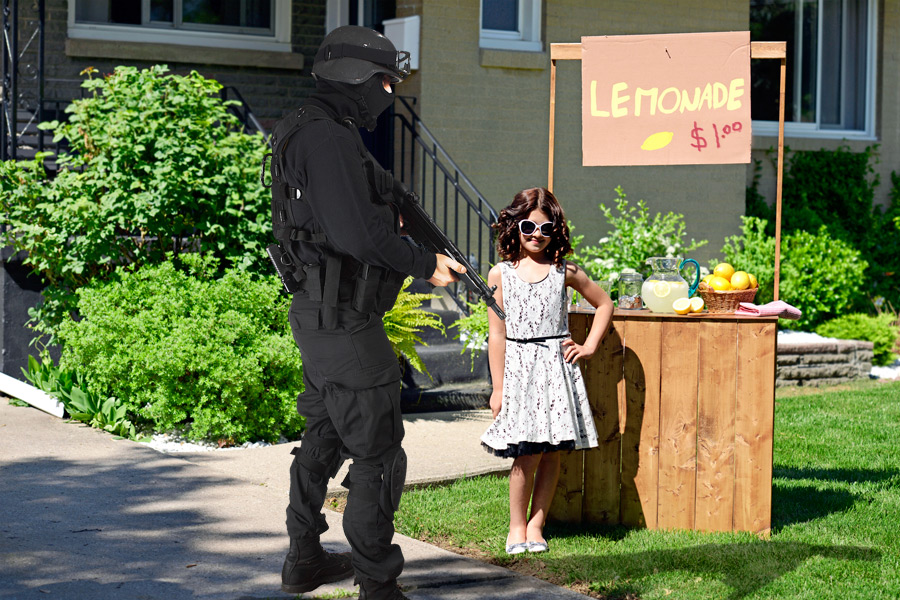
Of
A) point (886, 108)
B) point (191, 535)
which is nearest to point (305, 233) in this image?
point (191, 535)

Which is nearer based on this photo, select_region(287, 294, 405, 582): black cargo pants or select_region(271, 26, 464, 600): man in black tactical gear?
select_region(271, 26, 464, 600): man in black tactical gear

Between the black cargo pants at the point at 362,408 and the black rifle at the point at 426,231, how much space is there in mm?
348

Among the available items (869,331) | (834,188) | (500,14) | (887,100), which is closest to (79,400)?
(500,14)

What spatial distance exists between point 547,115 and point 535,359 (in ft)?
19.2

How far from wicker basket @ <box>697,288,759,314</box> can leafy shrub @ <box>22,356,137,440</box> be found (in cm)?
354

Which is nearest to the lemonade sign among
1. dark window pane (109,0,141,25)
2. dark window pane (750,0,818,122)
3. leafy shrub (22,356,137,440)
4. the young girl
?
the young girl

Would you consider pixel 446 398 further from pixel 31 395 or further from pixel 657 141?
pixel 657 141

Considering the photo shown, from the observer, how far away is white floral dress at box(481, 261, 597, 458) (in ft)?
15.2

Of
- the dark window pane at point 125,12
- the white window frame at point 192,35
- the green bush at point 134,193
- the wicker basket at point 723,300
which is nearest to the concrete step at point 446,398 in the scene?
the green bush at point 134,193

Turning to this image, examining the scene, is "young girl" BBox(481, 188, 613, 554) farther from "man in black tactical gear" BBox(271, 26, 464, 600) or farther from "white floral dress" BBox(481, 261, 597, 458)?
"man in black tactical gear" BBox(271, 26, 464, 600)

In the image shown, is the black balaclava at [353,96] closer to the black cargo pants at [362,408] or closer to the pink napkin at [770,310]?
the black cargo pants at [362,408]

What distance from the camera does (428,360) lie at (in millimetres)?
8195

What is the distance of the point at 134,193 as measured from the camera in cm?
724

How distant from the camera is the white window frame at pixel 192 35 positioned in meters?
10.0
